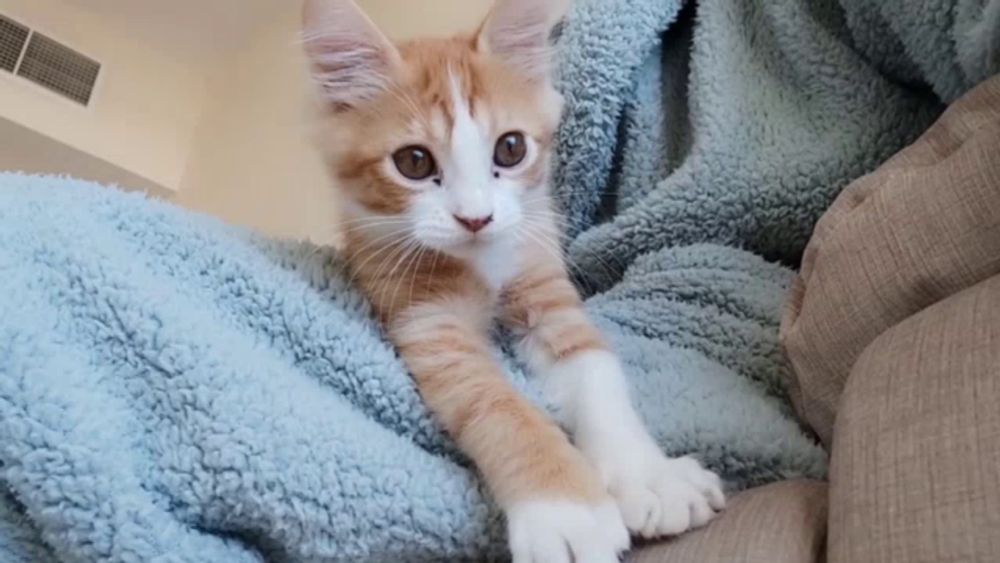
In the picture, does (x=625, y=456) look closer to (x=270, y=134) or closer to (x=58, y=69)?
(x=270, y=134)

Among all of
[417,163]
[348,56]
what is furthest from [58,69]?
[417,163]

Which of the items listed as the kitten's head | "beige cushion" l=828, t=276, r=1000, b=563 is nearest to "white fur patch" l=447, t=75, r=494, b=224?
the kitten's head

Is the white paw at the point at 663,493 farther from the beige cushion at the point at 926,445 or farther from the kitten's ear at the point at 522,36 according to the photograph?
the kitten's ear at the point at 522,36

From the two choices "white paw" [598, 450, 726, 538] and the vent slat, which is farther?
the vent slat

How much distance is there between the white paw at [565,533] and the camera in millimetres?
566

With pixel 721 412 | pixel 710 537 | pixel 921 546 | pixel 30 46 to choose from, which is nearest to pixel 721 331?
pixel 721 412

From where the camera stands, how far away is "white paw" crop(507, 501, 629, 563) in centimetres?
57

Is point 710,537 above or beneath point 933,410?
beneath

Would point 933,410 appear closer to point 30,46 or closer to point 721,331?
point 721,331

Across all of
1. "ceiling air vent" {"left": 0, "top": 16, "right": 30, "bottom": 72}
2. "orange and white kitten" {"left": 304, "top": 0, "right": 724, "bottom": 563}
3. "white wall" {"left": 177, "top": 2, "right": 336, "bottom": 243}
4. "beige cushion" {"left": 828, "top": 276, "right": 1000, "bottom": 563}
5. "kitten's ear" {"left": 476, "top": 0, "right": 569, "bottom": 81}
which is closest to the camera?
"beige cushion" {"left": 828, "top": 276, "right": 1000, "bottom": 563}

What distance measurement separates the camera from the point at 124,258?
0.64 metres

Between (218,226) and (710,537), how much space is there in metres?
0.44

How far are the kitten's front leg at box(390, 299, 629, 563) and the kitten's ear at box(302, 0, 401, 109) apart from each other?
0.24 meters

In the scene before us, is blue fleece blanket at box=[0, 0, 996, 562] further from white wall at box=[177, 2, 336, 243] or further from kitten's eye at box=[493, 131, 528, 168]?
white wall at box=[177, 2, 336, 243]
